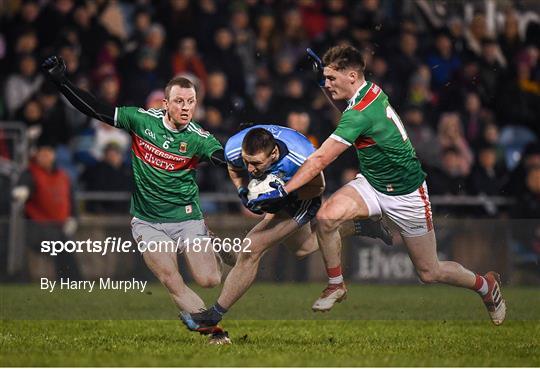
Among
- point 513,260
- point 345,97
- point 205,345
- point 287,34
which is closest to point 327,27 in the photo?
point 287,34

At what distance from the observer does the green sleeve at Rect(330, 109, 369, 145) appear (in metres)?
11.2

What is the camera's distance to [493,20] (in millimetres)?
20391

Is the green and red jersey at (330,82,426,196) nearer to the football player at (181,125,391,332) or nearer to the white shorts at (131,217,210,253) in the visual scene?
the football player at (181,125,391,332)

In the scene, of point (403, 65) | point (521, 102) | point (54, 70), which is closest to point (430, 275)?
point (54, 70)

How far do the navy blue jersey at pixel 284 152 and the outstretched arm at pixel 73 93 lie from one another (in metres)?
1.14

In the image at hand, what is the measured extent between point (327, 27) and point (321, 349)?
30.3ft

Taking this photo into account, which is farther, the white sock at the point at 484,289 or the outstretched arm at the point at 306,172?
the white sock at the point at 484,289

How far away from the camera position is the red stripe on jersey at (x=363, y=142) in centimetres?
1169

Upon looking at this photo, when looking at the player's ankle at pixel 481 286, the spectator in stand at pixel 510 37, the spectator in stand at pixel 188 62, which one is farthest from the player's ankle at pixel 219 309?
the spectator in stand at pixel 510 37

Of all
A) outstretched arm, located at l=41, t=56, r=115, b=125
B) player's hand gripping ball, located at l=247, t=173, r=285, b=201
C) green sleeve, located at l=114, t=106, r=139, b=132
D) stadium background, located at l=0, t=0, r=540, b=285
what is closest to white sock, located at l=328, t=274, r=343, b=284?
player's hand gripping ball, located at l=247, t=173, r=285, b=201

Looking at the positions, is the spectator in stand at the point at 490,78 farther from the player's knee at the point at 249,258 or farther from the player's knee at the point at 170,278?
the player's knee at the point at 170,278

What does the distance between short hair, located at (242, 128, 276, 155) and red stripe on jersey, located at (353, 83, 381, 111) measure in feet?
2.77

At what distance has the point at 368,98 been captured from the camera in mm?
11508

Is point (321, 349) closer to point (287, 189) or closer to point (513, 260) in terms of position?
point (287, 189)
